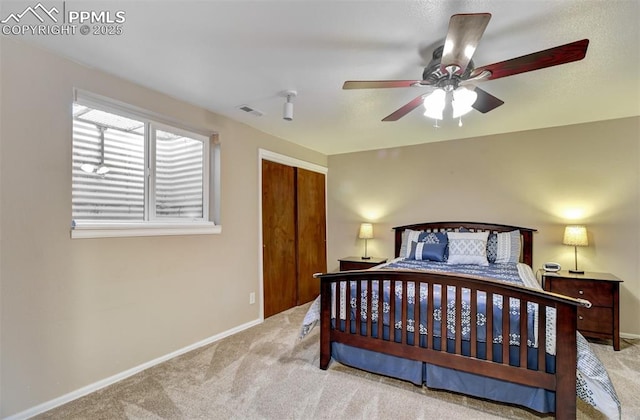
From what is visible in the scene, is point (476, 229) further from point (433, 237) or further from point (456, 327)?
point (456, 327)

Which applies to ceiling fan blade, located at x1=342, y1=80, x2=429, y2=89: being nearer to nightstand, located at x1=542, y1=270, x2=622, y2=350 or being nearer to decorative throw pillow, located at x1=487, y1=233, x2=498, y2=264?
decorative throw pillow, located at x1=487, y1=233, x2=498, y2=264

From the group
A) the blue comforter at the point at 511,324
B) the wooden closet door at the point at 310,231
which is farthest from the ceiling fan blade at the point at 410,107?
the wooden closet door at the point at 310,231

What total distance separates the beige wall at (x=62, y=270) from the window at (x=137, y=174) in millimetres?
122

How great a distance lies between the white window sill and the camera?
6.91 ft

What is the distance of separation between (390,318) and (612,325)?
2.27 m

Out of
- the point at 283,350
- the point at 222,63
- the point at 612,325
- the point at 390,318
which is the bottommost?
the point at 283,350

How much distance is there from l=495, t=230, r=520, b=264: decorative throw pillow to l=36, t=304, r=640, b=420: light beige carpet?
1.10 metres

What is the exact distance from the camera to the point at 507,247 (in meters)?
3.41

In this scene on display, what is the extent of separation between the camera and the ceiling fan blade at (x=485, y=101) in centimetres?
192

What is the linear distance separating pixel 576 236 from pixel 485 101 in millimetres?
2103

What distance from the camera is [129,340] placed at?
2.35m

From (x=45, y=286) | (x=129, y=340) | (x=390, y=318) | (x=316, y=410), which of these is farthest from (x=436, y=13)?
(x=129, y=340)

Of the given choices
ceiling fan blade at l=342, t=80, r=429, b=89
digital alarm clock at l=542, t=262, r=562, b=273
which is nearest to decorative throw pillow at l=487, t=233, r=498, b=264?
digital alarm clock at l=542, t=262, r=562, b=273

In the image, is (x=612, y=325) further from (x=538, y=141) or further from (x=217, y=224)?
(x=217, y=224)
